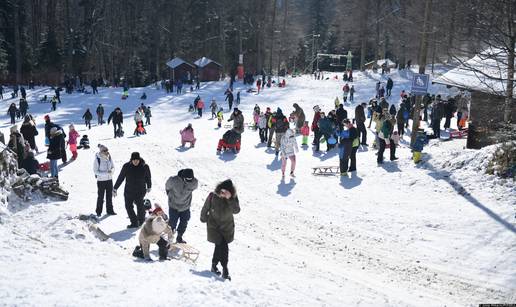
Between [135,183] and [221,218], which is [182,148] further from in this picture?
[221,218]

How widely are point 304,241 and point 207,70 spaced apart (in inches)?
1515

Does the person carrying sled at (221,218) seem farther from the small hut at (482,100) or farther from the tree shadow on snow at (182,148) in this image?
the tree shadow on snow at (182,148)

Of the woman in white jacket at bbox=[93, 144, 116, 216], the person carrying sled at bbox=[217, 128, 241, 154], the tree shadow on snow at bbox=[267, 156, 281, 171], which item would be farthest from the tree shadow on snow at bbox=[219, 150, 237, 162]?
the woman in white jacket at bbox=[93, 144, 116, 216]

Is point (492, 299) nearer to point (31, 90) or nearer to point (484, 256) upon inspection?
point (484, 256)

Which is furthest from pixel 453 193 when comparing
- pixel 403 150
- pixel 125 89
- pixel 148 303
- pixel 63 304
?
pixel 125 89

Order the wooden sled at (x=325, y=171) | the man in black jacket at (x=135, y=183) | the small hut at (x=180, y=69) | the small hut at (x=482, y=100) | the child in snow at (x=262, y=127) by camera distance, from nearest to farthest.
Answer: the man in black jacket at (x=135, y=183)
the wooden sled at (x=325, y=171)
the small hut at (x=482, y=100)
the child in snow at (x=262, y=127)
the small hut at (x=180, y=69)

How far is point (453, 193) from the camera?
44.4 ft

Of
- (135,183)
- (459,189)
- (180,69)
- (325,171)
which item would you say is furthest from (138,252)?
(180,69)

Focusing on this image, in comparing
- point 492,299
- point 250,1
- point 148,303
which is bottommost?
point 492,299

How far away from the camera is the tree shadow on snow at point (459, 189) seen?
37.6 feet

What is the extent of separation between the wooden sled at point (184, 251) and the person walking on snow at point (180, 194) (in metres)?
0.48

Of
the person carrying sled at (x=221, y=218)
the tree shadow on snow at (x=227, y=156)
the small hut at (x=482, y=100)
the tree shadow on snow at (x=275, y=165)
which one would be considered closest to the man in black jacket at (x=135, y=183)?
the person carrying sled at (x=221, y=218)

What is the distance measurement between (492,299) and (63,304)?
6.43 metres

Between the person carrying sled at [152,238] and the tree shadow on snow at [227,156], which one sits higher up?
the person carrying sled at [152,238]
